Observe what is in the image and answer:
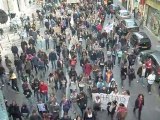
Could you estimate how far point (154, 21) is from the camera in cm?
3028

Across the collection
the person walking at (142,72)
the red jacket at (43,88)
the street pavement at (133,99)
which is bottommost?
the street pavement at (133,99)

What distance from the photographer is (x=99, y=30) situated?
25875 millimetres

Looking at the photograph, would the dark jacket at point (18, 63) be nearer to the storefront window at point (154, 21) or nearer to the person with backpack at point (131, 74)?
the person with backpack at point (131, 74)

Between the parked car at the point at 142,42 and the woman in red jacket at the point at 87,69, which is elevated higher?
the woman in red jacket at the point at 87,69

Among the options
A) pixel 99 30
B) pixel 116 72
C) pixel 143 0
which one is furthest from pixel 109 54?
pixel 143 0

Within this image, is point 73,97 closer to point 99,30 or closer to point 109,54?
point 109,54

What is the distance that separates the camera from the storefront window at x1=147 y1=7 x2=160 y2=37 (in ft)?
→ 96.2

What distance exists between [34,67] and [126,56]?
589 cm

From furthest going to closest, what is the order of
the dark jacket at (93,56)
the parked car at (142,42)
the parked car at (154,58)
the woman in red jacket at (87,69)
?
the parked car at (142,42) → the dark jacket at (93,56) → the parked car at (154,58) → the woman in red jacket at (87,69)

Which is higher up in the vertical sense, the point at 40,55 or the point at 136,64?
the point at 40,55

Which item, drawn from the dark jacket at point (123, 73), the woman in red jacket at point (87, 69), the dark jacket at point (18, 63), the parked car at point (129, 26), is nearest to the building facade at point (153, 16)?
the parked car at point (129, 26)

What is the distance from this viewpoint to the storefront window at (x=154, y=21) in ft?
96.2

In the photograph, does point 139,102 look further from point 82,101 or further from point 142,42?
point 142,42

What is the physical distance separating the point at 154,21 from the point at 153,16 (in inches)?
30.0
